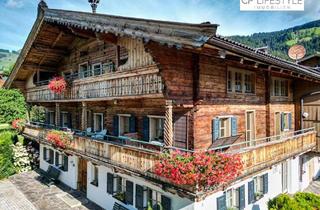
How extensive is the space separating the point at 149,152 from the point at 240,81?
6.71 meters

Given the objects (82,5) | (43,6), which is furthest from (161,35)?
(82,5)

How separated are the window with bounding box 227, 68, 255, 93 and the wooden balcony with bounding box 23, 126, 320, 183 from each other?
2.85 m

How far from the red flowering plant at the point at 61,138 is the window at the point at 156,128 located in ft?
17.9

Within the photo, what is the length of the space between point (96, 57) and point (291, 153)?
1299 cm

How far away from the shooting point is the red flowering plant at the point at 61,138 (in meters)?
15.6

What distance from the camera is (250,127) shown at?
14.6 meters

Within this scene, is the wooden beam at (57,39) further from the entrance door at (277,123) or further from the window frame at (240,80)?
the entrance door at (277,123)

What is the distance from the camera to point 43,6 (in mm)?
16719

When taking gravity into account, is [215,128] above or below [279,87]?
below

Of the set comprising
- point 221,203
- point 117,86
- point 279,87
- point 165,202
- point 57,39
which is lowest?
point 221,203

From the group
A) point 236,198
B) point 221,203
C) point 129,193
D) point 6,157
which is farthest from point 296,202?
point 6,157

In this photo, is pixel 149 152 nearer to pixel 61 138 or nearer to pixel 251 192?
pixel 251 192

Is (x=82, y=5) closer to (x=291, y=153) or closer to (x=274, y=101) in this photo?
(x=274, y=101)

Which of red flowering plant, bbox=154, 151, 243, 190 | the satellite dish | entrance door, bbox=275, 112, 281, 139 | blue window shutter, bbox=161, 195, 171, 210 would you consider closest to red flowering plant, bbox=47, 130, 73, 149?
blue window shutter, bbox=161, 195, 171, 210
